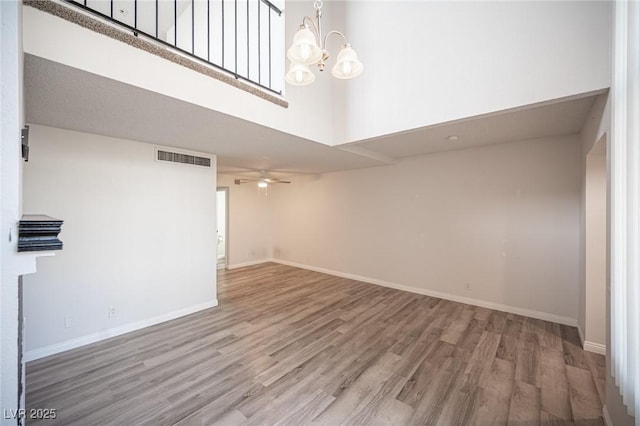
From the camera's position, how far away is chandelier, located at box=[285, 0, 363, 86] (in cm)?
183

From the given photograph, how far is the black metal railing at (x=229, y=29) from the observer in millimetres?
2938

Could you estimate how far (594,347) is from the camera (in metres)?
2.85

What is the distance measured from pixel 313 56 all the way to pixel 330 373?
2.81m

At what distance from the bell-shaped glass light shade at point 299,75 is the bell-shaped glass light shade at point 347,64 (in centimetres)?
22

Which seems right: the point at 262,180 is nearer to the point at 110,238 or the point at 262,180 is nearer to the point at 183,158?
the point at 183,158

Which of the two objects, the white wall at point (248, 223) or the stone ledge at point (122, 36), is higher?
the stone ledge at point (122, 36)

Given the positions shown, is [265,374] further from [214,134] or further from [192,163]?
[192,163]

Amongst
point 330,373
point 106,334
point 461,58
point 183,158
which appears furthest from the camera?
point 183,158

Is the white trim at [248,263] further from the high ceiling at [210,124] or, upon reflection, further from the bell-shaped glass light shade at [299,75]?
the bell-shaped glass light shade at [299,75]

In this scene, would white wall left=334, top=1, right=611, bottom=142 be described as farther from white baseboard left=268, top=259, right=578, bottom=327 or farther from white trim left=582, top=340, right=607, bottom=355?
white baseboard left=268, top=259, right=578, bottom=327

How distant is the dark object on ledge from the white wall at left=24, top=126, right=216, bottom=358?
2.36 m

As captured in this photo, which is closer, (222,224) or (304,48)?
(304,48)

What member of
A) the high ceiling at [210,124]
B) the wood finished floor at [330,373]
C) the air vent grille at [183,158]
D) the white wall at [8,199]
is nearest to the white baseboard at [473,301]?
the wood finished floor at [330,373]

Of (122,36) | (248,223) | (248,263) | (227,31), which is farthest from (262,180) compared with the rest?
(122,36)
